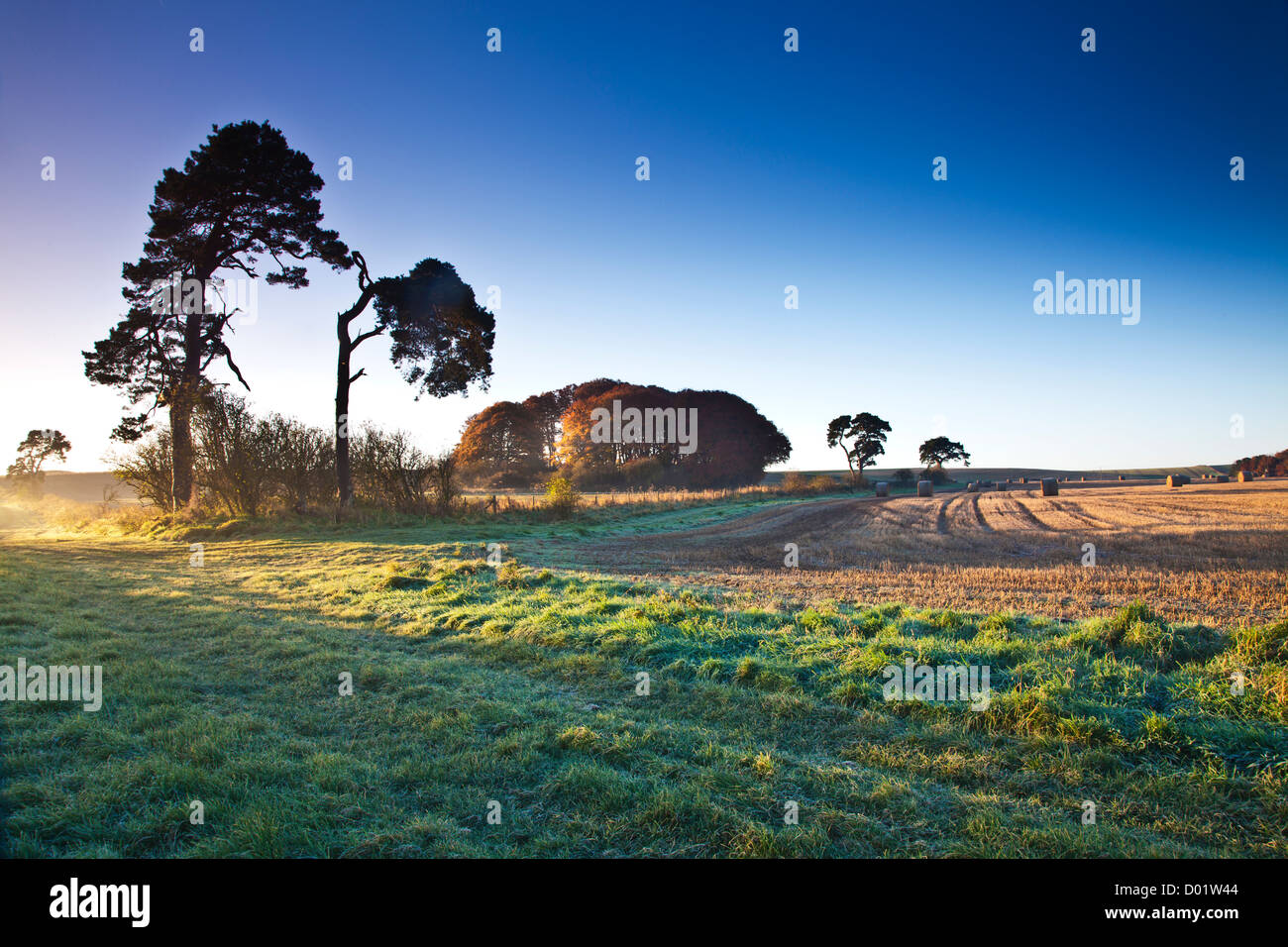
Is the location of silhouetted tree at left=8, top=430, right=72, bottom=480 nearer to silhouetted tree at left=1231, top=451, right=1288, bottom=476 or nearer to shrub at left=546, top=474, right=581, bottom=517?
shrub at left=546, top=474, right=581, bottom=517

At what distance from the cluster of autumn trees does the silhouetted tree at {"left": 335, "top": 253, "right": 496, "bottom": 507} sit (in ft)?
98.1

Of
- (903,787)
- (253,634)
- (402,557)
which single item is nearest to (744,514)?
(402,557)

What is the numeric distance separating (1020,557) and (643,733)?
14.4 m

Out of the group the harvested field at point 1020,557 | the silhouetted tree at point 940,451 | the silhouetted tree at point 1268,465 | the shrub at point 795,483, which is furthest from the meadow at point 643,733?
the silhouetted tree at point 940,451

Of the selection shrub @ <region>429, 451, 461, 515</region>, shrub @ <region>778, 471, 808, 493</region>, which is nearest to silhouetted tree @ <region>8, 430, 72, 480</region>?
shrub @ <region>429, 451, 461, 515</region>

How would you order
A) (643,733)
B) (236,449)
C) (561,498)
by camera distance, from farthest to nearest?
(561,498) < (236,449) < (643,733)

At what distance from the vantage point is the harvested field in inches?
353

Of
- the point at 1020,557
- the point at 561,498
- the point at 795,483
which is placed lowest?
the point at 1020,557

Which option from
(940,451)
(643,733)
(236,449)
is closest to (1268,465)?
(940,451)

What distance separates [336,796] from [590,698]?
2.45m

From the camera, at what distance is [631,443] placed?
62.7 m

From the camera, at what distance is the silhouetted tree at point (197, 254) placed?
76.2 feet

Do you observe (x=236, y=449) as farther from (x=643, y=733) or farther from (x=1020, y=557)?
(x=1020, y=557)

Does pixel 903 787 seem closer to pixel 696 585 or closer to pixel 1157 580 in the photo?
pixel 696 585
